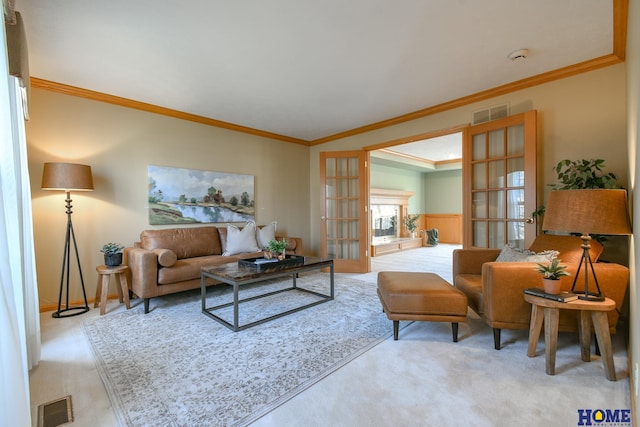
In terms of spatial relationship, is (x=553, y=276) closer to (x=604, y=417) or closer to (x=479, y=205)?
(x=604, y=417)

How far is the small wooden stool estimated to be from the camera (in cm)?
292

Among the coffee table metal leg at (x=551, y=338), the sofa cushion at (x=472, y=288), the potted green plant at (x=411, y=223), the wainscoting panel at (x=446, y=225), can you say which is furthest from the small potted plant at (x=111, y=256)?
the wainscoting panel at (x=446, y=225)

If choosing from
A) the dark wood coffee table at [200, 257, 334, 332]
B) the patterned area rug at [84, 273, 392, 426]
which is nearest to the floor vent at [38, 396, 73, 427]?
the patterned area rug at [84, 273, 392, 426]

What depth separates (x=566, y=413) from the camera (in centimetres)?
145

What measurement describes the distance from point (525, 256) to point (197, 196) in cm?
410

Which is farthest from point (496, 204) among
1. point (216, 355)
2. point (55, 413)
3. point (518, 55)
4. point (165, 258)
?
point (55, 413)

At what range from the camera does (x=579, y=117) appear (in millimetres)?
2828

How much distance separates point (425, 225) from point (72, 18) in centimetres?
950

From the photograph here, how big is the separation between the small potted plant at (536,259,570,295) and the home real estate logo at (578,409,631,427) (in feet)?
2.11

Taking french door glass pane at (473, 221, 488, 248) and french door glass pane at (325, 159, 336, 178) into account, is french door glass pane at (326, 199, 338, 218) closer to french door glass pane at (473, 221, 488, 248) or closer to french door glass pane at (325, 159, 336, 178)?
french door glass pane at (325, 159, 336, 178)

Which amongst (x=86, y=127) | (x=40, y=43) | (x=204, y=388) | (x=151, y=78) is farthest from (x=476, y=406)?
(x=86, y=127)

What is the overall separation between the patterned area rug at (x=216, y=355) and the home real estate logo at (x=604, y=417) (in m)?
1.23

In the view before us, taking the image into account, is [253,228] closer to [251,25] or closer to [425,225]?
[251,25]

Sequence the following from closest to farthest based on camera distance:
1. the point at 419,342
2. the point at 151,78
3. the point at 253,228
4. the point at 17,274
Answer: the point at 17,274, the point at 419,342, the point at 151,78, the point at 253,228
